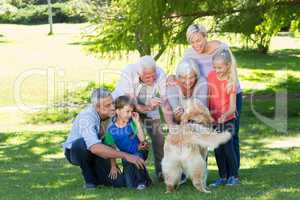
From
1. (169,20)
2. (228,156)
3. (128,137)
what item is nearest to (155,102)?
(128,137)

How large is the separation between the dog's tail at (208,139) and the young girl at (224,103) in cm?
34

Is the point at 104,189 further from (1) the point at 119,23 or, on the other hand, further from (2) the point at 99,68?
(2) the point at 99,68

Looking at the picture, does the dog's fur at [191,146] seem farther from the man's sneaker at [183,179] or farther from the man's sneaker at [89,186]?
the man's sneaker at [89,186]

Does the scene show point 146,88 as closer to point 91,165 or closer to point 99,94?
point 99,94

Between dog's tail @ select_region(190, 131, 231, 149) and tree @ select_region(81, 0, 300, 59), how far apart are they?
8.39 metres

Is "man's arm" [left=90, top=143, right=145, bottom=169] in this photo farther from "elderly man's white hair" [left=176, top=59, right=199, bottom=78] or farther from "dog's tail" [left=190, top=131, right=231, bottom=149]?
"elderly man's white hair" [left=176, top=59, right=199, bottom=78]

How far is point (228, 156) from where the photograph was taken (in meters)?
7.43

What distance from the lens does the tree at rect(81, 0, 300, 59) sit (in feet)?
50.5

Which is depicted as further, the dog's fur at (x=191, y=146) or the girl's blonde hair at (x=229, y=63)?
the girl's blonde hair at (x=229, y=63)

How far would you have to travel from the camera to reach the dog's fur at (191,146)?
6891mm

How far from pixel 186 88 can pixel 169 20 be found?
8684mm

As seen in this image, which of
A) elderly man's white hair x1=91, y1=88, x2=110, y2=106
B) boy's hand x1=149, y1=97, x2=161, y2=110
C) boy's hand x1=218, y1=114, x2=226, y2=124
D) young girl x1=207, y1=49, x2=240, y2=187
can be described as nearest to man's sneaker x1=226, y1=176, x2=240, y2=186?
young girl x1=207, y1=49, x2=240, y2=187

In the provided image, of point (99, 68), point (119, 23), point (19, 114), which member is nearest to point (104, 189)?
point (119, 23)

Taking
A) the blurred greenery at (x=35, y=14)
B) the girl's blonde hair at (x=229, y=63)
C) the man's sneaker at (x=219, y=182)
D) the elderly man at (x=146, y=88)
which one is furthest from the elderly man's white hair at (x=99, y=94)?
the blurred greenery at (x=35, y=14)
